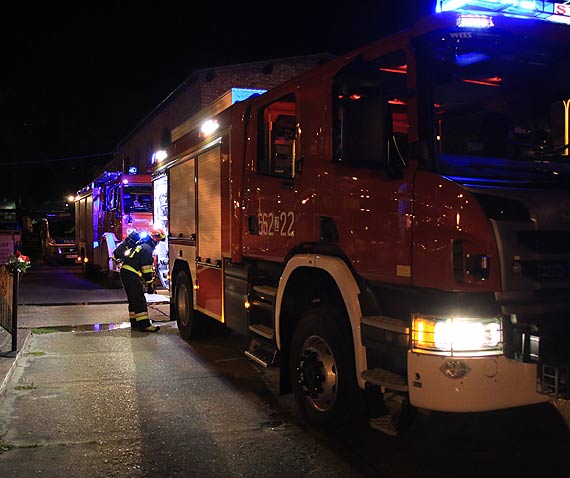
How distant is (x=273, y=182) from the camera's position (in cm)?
562

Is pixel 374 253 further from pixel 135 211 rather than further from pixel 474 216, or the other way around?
pixel 135 211

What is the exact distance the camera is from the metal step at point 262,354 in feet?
19.0

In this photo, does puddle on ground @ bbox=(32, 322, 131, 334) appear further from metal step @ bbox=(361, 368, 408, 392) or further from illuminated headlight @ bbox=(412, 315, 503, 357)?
illuminated headlight @ bbox=(412, 315, 503, 357)

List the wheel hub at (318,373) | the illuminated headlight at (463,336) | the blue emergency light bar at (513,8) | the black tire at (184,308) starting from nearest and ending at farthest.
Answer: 1. the illuminated headlight at (463,336)
2. the blue emergency light bar at (513,8)
3. the wheel hub at (318,373)
4. the black tire at (184,308)

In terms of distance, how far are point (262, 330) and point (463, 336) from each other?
2.64 metres

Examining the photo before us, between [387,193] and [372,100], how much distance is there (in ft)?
1.96

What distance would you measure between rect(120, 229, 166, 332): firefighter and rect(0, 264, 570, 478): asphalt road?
6.78 feet

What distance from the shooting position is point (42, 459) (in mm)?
4387

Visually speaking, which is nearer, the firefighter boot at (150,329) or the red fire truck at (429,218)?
the red fire truck at (429,218)

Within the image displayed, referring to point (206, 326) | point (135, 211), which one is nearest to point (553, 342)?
point (206, 326)

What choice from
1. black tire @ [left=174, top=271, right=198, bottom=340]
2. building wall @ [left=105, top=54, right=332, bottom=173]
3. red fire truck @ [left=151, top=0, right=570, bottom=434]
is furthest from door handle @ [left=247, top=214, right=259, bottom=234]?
building wall @ [left=105, top=54, right=332, bottom=173]

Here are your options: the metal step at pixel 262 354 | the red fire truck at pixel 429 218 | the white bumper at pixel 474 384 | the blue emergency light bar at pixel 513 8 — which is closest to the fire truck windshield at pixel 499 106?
the red fire truck at pixel 429 218

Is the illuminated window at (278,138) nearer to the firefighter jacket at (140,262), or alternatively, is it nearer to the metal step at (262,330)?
the metal step at (262,330)

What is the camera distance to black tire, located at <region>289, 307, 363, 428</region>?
4453mm
